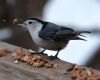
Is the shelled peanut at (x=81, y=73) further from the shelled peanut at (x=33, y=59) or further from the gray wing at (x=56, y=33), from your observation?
the gray wing at (x=56, y=33)

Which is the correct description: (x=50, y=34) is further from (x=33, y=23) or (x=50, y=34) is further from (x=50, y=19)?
(x=50, y=19)

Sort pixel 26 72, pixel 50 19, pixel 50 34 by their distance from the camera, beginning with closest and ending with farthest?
pixel 26 72, pixel 50 34, pixel 50 19

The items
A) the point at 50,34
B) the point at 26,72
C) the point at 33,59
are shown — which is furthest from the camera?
the point at 50,34

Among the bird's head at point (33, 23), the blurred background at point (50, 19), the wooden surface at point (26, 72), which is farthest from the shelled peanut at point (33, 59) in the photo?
the blurred background at point (50, 19)

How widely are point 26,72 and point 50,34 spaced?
1.21 ft

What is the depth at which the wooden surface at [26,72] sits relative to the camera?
7.75ft

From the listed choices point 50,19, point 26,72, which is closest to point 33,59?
point 26,72

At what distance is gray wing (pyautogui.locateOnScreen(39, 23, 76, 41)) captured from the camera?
269 cm

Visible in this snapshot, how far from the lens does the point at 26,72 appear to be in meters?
2.40

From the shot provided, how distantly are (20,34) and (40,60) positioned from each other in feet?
5.09

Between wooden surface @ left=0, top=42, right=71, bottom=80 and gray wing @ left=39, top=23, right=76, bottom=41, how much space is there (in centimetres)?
19

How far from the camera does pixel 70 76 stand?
238 cm

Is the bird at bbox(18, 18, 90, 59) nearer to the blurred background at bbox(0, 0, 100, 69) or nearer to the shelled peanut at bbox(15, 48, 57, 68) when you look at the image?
the shelled peanut at bbox(15, 48, 57, 68)

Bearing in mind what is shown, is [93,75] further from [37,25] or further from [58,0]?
[58,0]
